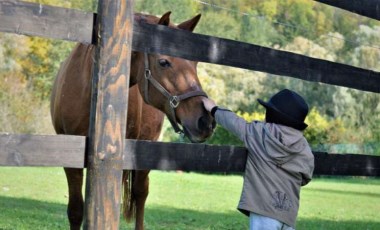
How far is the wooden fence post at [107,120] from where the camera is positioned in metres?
3.39

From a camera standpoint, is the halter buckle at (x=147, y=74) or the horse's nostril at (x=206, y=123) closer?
the horse's nostril at (x=206, y=123)

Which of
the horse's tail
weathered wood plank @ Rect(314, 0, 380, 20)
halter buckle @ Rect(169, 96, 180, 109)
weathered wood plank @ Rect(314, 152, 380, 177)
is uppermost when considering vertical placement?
weathered wood plank @ Rect(314, 0, 380, 20)

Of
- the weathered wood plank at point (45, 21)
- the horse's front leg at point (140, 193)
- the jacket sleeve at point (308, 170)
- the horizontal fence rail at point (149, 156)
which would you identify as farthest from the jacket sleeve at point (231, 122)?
the horse's front leg at point (140, 193)

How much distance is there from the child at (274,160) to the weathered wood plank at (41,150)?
3.38 ft

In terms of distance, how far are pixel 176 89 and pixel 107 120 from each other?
1.17 meters

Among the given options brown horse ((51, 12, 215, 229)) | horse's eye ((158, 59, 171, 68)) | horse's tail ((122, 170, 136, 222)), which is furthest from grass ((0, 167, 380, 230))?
horse's eye ((158, 59, 171, 68))

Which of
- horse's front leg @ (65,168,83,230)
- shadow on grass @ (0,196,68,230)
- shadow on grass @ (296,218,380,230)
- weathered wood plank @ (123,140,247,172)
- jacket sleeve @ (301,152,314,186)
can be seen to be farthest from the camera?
shadow on grass @ (296,218,380,230)

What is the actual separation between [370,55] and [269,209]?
41.5 m

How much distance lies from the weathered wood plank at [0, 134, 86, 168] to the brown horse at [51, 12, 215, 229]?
3.37 feet

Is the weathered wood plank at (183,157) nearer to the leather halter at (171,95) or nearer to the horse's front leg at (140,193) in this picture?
the leather halter at (171,95)

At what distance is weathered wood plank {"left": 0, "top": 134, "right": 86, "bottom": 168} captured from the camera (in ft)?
10.2

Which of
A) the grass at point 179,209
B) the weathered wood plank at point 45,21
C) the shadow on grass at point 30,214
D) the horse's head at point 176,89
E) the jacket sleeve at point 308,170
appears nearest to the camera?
the weathered wood plank at point 45,21

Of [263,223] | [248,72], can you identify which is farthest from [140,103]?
[248,72]

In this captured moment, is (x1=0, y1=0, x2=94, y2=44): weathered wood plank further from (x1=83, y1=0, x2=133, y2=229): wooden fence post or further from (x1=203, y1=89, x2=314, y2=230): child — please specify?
(x1=203, y1=89, x2=314, y2=230): child
